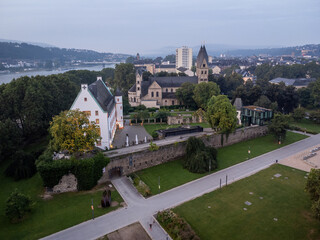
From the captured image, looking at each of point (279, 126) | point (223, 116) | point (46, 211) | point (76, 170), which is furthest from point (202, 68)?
point (46, 211)

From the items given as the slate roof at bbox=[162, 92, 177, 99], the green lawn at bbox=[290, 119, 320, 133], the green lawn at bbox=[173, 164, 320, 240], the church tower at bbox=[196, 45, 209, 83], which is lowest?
the green lawn at bbox=[173, 164, 320, 240]

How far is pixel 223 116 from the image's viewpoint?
4662 cm

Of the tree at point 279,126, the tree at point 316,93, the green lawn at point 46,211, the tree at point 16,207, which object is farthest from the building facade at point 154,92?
the tree at point 16,207

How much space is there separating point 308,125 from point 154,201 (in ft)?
170

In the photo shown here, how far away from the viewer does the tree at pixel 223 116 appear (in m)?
46.7

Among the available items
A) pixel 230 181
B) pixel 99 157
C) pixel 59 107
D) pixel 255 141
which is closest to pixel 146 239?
pixel 99 157

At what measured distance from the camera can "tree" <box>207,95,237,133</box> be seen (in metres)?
46.7

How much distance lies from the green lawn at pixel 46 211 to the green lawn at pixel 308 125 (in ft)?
167

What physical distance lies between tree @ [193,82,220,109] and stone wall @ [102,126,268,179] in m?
19.5

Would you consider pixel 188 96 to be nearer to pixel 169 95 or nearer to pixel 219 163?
pixel 169 95

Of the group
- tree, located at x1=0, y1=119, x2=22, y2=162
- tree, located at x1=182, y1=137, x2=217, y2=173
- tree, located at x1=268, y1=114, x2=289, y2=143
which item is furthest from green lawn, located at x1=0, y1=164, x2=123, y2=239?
tree, located at x1=268, y1=114, x2=289, y2=143

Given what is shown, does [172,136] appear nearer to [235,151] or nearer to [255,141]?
[235,151]

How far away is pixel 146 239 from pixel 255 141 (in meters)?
35.9

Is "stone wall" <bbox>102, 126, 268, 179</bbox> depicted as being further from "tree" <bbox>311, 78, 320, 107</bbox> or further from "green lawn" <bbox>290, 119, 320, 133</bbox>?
"tree" <bbox>311, 78, 320, 107</bbox>
